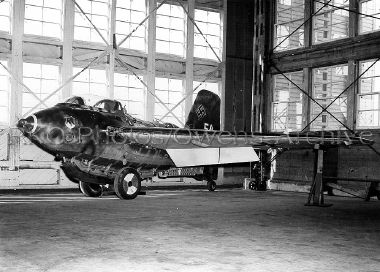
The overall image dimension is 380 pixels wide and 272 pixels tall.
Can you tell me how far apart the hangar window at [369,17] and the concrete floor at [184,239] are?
435 inches

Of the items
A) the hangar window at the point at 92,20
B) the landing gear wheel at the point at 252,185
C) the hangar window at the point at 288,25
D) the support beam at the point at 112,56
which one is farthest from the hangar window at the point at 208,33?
the landing gear wheel at the point at 252,185

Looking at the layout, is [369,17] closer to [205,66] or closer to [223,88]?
[223,88]

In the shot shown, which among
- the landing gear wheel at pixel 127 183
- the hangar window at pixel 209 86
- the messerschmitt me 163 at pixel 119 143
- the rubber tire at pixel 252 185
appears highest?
the hangar window at pixel 209 86

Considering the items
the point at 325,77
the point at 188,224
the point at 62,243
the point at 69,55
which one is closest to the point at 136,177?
the point at 188,224

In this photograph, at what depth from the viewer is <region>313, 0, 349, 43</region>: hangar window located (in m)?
20.5

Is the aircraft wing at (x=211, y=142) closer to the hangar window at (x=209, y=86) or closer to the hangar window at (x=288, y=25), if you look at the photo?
the hangar window at (x=209, y=86)

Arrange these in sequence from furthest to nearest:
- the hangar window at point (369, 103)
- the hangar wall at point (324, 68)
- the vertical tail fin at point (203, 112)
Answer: the hangar window at point (369, 103), the hangar wall at point (324, 68), the vertical tail fin at point (203, 112)

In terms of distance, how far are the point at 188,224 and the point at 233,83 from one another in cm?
1590

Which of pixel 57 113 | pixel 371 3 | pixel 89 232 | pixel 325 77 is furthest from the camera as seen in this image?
pixel 325 77

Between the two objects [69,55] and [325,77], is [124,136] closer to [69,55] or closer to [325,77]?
[69,55]

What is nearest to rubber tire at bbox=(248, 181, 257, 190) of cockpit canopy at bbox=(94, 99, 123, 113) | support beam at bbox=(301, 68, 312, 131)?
support beam at bbox=(301, 68, 312, 131)

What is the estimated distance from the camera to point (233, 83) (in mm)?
23781

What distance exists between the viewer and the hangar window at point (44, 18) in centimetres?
1884

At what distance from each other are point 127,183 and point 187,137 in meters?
2.31
